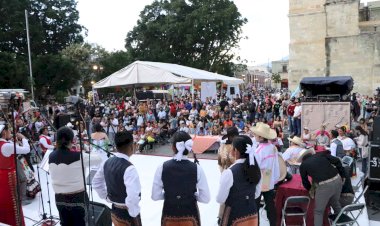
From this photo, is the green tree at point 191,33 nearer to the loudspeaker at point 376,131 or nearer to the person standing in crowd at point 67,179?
the loudspeaker at point 376,131

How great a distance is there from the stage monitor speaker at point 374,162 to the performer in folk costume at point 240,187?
3.48 m

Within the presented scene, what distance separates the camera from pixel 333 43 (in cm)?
2684

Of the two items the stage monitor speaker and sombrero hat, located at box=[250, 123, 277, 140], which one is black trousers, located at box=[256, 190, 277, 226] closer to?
sombrero hat, located at box=[250, 123, 277, 140]

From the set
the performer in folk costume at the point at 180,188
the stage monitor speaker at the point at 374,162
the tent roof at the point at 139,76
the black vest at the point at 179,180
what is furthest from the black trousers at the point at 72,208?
the stage monitor speaker at the point at 374,162

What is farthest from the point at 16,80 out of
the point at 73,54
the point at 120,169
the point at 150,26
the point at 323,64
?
the point at 120,169

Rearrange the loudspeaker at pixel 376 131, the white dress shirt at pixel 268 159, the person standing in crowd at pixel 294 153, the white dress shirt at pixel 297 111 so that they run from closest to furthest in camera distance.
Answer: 1. the white dress shirt at pixel 268 159
2. the loudspeaker at pixel 376 131
3. the person standing in crowd at pixel 294 153
4. the white dress shirt at pixel 297 111

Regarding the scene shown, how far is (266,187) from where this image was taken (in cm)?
496

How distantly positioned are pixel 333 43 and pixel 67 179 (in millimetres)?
26478

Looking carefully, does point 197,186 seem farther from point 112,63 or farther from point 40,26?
point 40,26

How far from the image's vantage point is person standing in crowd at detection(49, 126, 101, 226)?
4.19 metres

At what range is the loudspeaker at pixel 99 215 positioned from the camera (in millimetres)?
4086

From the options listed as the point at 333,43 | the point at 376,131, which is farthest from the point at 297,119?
the point at 333,43

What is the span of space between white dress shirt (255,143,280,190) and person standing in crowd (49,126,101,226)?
8.06 ft

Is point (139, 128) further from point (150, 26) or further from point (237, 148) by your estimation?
point (150, 26)
